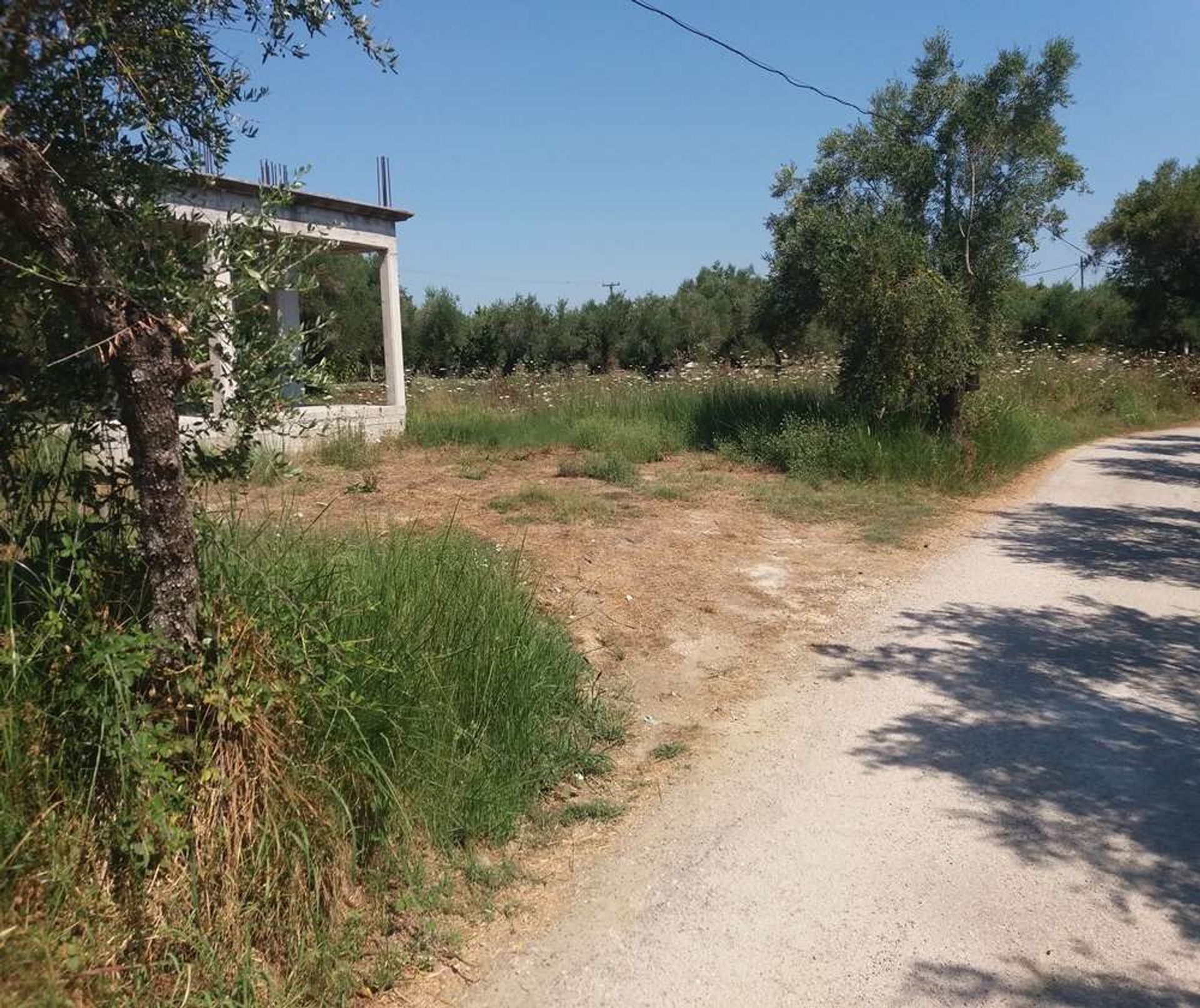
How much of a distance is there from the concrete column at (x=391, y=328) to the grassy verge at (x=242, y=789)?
41.8 ft

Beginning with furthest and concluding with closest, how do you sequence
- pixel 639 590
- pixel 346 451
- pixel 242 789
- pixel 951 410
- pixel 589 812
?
pixel 951 410, pixel 346 451, pixel 639 590, pixel 589 812, pixel 242 789

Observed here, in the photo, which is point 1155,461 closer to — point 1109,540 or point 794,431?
point 794,431

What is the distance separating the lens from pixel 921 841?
13.9 feet

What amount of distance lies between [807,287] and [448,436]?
5867 mm

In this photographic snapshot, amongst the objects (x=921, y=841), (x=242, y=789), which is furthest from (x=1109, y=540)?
(x=242, y=789)

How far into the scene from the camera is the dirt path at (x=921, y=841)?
3.40 m

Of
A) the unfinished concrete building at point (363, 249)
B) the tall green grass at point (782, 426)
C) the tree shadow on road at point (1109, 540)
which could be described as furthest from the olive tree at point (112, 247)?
the tall green grass at point (782, 426)

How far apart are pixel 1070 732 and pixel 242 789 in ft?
13.1

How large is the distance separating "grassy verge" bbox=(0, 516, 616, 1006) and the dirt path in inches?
20.6

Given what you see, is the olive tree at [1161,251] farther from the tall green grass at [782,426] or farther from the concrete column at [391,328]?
the concrete column at [391,328]

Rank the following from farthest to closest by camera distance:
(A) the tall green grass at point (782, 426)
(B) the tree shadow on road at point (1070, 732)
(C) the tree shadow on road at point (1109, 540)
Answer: (A) the tall green grass at point (782, 426), (C) the tree shadow on road at point (1109, 540), (B) the tree shadow on road at point (1070, 732)

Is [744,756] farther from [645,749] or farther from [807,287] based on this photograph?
[807,287]

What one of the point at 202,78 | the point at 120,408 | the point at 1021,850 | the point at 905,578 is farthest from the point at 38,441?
the point at 905,578

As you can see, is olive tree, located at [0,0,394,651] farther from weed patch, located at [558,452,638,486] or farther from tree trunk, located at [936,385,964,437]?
tree trunk, located at [936,385,964,437]
